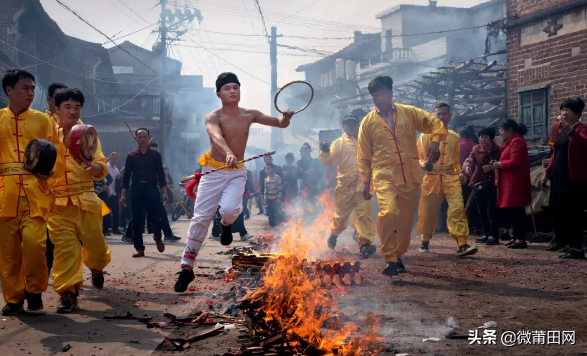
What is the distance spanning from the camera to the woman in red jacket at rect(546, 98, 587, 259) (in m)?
8.56

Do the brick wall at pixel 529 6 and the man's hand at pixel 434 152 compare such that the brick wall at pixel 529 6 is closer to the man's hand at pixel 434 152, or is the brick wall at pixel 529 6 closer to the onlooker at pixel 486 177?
the onlooker at pixel 486 177

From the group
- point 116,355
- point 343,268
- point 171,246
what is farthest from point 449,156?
point 116,355

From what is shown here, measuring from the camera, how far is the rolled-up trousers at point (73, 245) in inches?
223

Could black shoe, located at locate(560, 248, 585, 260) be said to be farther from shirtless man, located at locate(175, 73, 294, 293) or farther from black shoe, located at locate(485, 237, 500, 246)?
shirtless man, located at locate(175, 73, 294, 293)

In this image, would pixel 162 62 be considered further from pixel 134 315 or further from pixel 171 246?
pixel 134 315

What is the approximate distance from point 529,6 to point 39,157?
15.0 m

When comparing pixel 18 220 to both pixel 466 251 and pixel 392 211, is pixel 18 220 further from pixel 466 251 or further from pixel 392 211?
pixel 466 251

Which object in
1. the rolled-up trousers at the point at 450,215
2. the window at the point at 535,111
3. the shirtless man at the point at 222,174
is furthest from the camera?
the window at the point at 535,111

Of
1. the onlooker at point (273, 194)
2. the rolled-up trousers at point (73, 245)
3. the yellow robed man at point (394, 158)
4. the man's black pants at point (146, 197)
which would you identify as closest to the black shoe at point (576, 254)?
the yellow robed man at point (394, 158)

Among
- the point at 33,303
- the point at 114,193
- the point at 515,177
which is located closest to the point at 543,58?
the point at 515,177

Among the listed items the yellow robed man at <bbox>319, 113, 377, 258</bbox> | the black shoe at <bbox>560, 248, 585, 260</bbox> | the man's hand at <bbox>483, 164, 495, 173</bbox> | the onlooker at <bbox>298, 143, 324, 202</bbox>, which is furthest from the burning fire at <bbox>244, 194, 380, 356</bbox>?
the onlooker at <bbox>298, 143, 324, 202</bbox>

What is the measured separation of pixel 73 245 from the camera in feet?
19.1

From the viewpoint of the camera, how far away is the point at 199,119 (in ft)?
176

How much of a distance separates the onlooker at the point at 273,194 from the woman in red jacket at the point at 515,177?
23.5 ft
